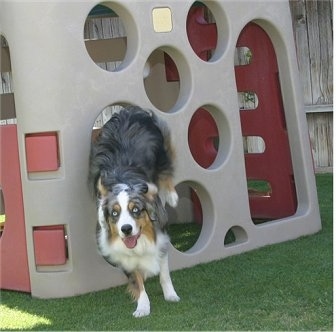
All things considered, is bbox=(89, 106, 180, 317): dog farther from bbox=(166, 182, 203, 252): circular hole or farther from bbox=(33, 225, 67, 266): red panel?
bbox=(166, 182, 203, 252): circular hole

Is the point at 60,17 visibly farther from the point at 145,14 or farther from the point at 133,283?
the point at 133,283

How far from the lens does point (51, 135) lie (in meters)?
4.60

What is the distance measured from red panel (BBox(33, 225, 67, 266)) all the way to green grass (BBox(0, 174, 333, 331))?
27 cm

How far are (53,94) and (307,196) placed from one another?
8.30 ft

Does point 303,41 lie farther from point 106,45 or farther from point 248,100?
point 106,45

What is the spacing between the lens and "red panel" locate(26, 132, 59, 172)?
4578mm

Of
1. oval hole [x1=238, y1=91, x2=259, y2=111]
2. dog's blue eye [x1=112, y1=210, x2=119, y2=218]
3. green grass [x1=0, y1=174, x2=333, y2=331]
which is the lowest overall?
green grass [x1=0, y1=174, x2=333, y2=331]

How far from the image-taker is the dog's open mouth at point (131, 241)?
13.4 ft

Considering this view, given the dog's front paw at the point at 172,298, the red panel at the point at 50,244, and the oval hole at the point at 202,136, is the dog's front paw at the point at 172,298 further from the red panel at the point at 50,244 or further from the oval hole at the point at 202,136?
the oval hole at the point at 202,136

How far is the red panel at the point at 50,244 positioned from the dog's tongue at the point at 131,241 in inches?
26.6

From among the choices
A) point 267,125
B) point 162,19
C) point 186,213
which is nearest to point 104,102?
point 162,19

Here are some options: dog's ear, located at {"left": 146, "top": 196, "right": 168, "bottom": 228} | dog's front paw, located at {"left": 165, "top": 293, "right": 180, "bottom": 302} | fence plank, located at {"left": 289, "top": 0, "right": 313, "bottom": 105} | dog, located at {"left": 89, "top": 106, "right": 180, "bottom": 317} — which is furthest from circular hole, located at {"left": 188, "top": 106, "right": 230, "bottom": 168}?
fence plank, located at {"left": 289, "top": 0, "right": 313, "bottom": 105}

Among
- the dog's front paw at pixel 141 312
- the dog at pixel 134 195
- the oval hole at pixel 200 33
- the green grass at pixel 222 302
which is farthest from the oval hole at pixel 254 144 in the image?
the dog's front paw at pixel 141 312

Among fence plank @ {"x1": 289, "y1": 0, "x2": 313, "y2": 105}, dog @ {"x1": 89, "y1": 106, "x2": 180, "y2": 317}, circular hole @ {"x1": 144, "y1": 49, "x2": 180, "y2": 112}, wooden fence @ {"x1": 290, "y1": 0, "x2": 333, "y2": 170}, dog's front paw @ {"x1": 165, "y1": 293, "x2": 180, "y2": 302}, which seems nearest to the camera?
dog @ {"x1": 89, "y1": 106, "x2": 180, "y2": 317}
